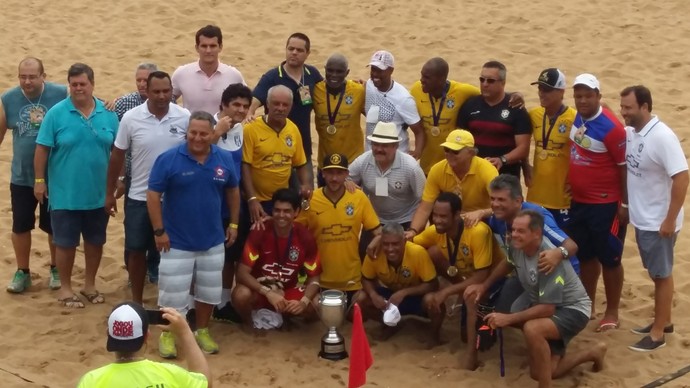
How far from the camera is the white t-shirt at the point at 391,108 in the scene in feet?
29.6

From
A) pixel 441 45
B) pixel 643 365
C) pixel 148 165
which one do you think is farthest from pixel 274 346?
pixel 441 45

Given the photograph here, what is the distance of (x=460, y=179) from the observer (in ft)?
27.2

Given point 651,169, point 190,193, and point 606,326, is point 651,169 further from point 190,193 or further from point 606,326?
point 190,193

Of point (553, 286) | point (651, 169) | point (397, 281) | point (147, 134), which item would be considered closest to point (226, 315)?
point (397, 281)

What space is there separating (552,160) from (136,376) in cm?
445

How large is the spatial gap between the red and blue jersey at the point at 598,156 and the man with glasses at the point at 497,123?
0.46 metres

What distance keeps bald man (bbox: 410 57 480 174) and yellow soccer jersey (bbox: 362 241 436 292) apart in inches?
44.8

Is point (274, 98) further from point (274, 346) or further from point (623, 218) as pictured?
point (623, 218)

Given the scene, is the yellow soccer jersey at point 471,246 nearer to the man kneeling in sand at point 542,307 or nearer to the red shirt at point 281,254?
the man kneeling in sand at point 542,307

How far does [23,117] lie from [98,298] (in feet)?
4.92

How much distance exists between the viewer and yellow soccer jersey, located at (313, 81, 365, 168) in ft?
30.0

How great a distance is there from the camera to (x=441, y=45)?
49.2 feet

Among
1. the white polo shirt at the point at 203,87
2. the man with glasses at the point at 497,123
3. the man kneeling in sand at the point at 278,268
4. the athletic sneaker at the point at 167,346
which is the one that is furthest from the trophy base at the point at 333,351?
the white polo shirt at the point at 203,87

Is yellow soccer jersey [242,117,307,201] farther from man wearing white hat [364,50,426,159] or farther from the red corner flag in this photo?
the red corner flag
